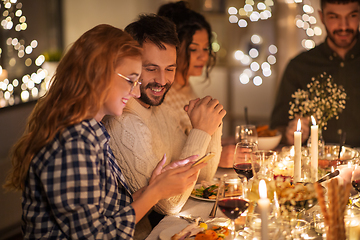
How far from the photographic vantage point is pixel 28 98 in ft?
12.8

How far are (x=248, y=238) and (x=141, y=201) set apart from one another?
36 cm

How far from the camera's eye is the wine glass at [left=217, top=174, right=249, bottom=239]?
1143 millimetres

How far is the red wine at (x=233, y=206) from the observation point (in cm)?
114

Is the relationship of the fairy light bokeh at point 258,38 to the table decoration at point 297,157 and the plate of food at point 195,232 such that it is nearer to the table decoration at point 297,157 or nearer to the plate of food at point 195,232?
the table decoration at point 297,157

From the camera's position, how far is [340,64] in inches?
114

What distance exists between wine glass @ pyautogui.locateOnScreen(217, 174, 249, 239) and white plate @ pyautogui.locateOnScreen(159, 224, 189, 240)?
18 centimetres

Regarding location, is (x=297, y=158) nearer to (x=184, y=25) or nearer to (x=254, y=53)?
(x=184, y=25)

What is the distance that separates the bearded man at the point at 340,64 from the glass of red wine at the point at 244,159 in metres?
1.25

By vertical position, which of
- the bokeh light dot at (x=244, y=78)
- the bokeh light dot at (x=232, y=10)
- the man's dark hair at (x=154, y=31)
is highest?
the bokeh light dot at (x=232, y=10)

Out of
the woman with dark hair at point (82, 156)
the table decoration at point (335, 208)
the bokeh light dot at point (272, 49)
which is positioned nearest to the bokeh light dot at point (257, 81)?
the bokeh light dot at point (272, 49)

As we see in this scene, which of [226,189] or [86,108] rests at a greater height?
[86,108]

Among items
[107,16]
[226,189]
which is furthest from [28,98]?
[226,189]

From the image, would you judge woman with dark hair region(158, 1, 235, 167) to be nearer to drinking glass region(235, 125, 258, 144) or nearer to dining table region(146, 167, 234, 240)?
drinking glass region(235, 125, 258, 144)

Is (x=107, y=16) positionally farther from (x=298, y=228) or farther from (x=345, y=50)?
(x=298, y=228)
